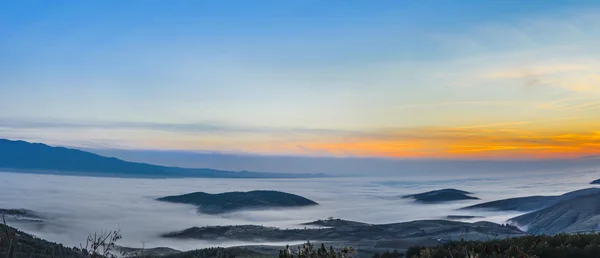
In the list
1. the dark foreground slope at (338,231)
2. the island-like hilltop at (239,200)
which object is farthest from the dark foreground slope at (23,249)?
the island-like hilltop at (239,200)

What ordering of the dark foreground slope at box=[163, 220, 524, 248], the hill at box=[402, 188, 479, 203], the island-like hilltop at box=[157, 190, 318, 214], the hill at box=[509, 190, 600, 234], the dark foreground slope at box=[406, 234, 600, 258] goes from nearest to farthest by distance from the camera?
the dark foreground slope at box=[406, 234, 600, 258] < the hill at box=[509, 190, 600, 234] < the dark foreground slope at box=[163, 220, 524, 248] < the hill at box=[402, 188, 479, 203] < the island-like hilltop at box=[157, 190, 318, 214]

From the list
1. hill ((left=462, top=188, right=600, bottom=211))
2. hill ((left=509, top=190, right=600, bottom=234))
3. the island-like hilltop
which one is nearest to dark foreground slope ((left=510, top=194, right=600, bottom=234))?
hill ((left=509, top=190, right=600, bottom=234))

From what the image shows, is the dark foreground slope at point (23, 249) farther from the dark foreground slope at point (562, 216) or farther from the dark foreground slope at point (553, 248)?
the dark foreground slope at point (562, 216)

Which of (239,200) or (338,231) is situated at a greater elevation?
(239,200)

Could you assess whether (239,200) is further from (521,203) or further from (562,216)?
(562,216)

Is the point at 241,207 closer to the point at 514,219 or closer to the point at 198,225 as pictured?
the point at 198,225

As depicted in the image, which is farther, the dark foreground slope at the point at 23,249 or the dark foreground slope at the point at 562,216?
the dark foreground slope at the point at 562,216

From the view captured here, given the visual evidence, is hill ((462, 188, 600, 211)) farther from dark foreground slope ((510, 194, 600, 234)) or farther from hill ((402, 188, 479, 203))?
hill ((402, 188, 479, 203))

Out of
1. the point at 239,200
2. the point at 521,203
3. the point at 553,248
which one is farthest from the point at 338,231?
the point at 239,200
